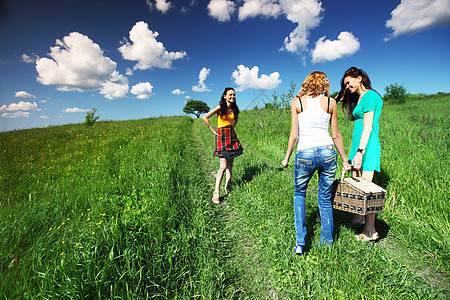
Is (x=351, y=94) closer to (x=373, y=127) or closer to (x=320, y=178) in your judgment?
(x=373, y=127)

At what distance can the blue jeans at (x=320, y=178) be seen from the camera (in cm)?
203

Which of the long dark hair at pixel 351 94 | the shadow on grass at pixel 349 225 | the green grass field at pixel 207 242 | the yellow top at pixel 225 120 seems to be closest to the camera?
the green grass field at pixel 207 242

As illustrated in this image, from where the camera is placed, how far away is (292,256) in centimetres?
230

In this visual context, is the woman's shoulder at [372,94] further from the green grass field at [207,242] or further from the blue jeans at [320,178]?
the green grass field at [207,242]

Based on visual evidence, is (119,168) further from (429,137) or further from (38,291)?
(429,137)

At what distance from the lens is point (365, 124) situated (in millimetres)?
2309

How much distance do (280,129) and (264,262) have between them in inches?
296

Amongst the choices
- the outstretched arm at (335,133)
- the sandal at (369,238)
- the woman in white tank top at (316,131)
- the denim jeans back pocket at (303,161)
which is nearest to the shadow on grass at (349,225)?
the sandal at (369,238)

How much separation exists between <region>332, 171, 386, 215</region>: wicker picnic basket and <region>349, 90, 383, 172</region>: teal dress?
15.0 inches

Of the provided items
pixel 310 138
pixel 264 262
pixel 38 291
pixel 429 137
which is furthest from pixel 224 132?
pixel 429 137

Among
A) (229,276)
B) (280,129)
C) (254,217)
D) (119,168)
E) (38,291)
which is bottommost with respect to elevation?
(229,276)

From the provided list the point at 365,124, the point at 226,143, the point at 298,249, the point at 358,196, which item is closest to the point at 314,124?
the point at 365,124

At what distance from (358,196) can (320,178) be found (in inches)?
16.6

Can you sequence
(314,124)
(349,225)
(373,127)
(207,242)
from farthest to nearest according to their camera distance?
1. (349,225)
2. (207,242)
3. (373,127)
4. (314,124)
